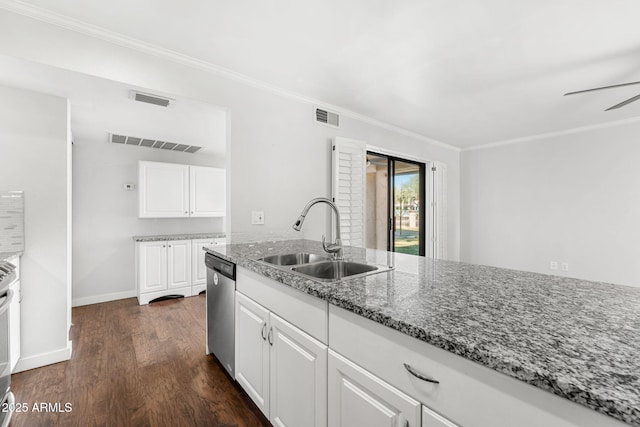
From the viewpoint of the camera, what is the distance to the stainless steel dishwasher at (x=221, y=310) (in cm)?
191

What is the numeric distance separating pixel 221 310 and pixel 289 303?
0.98 metres

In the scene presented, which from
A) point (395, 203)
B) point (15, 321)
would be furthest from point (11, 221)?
point (395, 203)

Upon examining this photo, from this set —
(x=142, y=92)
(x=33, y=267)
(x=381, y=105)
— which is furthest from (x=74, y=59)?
(x=381, y=105)

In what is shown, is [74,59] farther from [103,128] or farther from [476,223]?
[476,223]

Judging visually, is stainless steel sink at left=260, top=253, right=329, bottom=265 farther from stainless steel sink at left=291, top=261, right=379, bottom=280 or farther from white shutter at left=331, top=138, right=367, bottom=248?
white shutter at left=331, top=138, right=367, bottom=248

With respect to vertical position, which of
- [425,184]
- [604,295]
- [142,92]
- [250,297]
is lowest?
[250,297]

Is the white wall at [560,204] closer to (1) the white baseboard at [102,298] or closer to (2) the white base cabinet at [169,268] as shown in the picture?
(2) the white base cabinet at [169,268]

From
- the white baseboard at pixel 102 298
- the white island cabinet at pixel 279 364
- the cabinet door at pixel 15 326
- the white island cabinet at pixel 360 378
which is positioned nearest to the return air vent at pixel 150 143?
the white baseboard at pixel 102 298

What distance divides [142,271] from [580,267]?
6.08 meters

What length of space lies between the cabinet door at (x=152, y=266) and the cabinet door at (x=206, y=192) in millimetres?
738

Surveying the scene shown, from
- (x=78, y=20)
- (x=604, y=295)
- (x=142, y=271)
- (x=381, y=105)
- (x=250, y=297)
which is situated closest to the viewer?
(x=604, y=295)

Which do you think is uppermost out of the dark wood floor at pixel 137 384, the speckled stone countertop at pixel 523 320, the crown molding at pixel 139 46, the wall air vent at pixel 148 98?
the crown molding at pixel 139 46

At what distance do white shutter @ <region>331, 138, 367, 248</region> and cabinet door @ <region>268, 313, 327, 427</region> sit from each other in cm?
190

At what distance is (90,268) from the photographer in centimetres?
387
